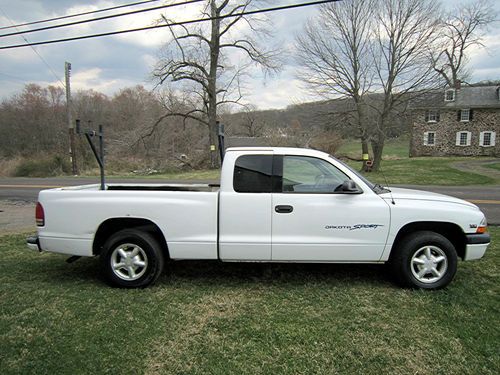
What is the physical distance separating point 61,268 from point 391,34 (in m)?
20.4

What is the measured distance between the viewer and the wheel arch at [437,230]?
13.5 ft

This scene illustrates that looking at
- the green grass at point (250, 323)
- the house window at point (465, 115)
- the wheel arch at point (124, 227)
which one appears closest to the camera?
the green grass at point (250, 323)

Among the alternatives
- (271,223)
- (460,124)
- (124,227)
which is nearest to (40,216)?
(124,227)

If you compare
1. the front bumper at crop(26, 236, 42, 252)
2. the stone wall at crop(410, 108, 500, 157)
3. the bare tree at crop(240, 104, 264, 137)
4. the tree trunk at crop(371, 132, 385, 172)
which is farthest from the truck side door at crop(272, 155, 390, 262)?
the bare tree at crop(240, 104, 264, 137)

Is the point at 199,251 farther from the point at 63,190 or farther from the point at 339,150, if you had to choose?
the point at 339,150

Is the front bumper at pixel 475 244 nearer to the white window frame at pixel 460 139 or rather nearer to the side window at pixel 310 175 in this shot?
the side window at pixel 310 175

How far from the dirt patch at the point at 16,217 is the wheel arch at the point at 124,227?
401 centimetres

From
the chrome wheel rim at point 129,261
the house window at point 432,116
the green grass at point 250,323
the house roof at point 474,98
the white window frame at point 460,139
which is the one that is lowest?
the green grass at point 250,323

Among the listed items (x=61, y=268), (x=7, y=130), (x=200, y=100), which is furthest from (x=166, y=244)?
(x=7, y=130)

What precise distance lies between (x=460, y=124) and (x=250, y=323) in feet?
143

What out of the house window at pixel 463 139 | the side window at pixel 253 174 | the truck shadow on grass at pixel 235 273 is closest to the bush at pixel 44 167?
the truck shadow on grass at pixel 235 273

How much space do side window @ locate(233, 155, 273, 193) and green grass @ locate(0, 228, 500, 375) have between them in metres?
1.21

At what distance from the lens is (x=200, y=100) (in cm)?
3131

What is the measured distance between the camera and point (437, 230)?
4250mm
